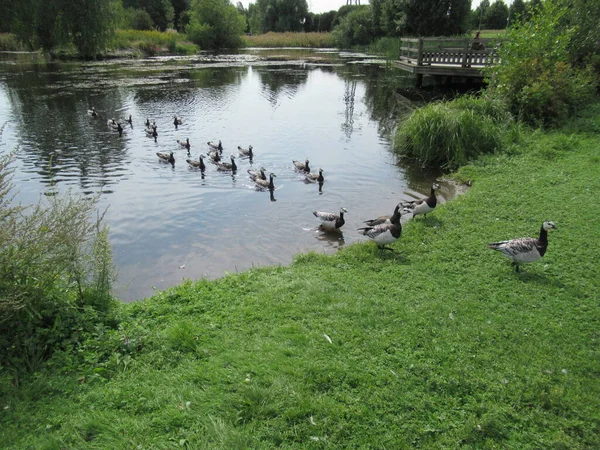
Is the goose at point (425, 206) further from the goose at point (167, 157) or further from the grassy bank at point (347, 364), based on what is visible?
the goose at point (167, 157)

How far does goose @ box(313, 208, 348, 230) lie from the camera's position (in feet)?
37.5

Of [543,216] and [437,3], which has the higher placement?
[437,3]

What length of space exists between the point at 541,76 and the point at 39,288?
20.0 m

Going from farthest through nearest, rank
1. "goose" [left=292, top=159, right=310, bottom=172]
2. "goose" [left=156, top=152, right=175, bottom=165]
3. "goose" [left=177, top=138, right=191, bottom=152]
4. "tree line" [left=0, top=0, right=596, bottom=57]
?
"tree line" [left=0, top=0, right=596, bottom=57]
"goose" [left=177, top=138, right=191, bottom=152]
"goose" [left=156, top=152, right=175, bottom=165]
"goose" [left=292, top=159, right=310, bottom=172]

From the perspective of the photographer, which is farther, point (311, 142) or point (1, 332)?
point (311, 142)

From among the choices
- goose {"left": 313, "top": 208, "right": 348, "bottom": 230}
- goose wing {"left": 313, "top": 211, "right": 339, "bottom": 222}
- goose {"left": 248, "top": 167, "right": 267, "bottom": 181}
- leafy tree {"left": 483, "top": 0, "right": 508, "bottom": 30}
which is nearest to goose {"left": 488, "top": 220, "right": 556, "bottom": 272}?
goose {"left": 313, "top": 208, "right": 348, "bottom": 230}

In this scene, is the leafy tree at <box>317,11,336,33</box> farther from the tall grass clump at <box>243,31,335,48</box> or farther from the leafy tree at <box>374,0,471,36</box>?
the leafy tree at <box>374,0,471,36</box>

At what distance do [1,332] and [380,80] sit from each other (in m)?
39.9

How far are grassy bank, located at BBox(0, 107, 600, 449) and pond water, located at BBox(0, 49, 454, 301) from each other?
255cm

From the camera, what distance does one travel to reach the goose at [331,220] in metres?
11.4

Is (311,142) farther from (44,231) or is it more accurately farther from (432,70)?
(44,231)

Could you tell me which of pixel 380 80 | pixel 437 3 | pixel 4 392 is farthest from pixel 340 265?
pixel 437 3

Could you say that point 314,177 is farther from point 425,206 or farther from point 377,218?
point 425,206

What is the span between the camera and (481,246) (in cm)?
885
